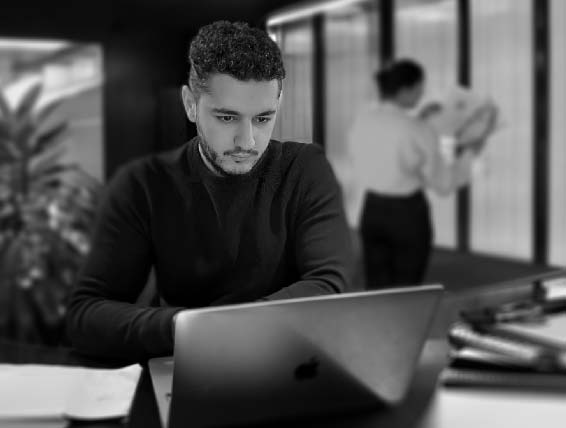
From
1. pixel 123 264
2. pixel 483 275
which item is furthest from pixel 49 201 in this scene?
pixel 483 275

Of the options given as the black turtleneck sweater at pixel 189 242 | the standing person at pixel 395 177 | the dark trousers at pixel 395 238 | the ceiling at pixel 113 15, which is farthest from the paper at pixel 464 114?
the black turtleneck sweater at pixel 189 242

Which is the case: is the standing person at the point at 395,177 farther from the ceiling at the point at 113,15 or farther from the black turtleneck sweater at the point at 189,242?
the black turtleneck sweater at the point at 189,242

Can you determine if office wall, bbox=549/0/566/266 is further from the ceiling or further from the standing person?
the ceiling

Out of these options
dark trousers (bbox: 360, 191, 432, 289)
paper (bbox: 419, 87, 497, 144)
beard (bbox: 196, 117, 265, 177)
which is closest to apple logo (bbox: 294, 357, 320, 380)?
beard (bbox: 196, 117, 265, 177)

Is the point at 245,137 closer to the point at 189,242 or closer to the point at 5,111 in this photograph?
the point at 189,242

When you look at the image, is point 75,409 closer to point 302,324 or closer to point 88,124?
point 302,324

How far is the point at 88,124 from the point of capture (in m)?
1.33

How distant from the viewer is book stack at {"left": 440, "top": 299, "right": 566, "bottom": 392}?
0.82 metres

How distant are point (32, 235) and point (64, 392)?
1460 mm

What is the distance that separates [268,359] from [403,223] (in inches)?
107

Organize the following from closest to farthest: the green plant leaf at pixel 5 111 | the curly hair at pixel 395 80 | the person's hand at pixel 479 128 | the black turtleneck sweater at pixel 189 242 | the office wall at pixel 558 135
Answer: the black turtleneck sweater at pixel 189 242 → the green plant leaf at pixel 5 111 → the curly hair at pixel 395 80 → the office wall at pixel 558 135 → the person's hand at pixel 479 128

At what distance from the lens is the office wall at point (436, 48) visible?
641 centimetres

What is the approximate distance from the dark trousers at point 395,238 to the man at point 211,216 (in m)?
2.39

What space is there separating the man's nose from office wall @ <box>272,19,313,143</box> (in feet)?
0.11
